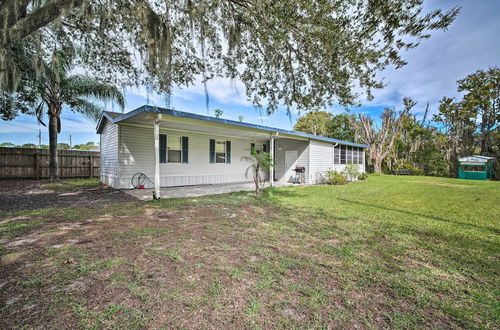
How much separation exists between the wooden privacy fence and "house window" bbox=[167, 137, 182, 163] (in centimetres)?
753

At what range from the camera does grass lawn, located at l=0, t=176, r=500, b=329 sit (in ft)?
5.47

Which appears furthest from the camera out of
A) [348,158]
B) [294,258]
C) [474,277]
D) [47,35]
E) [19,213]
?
[348,158]

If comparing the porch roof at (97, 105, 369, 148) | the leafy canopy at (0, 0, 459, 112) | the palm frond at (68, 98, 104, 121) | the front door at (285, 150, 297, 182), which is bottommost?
the front door at (285, 150, 297, 182)

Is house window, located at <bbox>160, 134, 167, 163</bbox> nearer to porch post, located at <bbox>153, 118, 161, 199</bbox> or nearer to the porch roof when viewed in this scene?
the porch roof

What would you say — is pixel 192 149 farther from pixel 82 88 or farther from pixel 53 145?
pixel 53 145

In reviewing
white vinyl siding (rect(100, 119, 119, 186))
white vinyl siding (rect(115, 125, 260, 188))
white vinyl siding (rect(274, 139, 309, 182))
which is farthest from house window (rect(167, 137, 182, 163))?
white vinyl siding (rect(274, 139, 309, 182))

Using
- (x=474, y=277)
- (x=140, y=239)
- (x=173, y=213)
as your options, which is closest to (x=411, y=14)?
(x=474, y=277)

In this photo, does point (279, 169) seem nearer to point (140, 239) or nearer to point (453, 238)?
point (453, 238)

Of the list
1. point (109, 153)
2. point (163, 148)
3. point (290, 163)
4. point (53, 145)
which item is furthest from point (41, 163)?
point (290, 163)

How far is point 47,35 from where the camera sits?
4.05 m

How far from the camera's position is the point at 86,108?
11.2 metres

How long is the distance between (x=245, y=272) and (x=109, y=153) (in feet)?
32.1

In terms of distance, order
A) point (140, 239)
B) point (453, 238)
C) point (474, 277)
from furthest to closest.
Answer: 1. point (453, 238)
2. point (140, 239)
3. point (474, 277)

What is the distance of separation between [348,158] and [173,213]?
13806 millimetres
